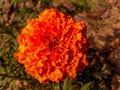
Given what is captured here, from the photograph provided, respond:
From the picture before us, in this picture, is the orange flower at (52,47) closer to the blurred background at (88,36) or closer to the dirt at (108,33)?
the blurred background at (88,36)

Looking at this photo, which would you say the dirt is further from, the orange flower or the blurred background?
the orange flower

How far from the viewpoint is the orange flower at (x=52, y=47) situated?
2750mm

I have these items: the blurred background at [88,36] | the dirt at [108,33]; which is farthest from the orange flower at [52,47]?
the dirt at [108,33]

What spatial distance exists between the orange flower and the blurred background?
0.91ft

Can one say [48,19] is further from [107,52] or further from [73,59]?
[107,52]

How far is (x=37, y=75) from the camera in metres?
2.82

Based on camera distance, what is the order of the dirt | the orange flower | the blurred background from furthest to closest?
the dirt < the blurred background < the orange flower

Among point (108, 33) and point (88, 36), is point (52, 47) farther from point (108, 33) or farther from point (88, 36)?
point (108, 33)

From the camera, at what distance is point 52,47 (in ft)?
9.14

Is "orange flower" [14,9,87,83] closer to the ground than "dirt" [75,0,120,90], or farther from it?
farther from it

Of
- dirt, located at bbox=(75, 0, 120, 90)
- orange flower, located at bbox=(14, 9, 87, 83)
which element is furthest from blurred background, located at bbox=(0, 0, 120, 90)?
orange flower, located at bbox=(14, 9, 87, 83)

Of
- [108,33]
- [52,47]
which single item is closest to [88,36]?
[108,33]

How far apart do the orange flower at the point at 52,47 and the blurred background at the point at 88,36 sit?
0.91 ft

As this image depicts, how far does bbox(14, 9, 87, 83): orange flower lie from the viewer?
275cm
